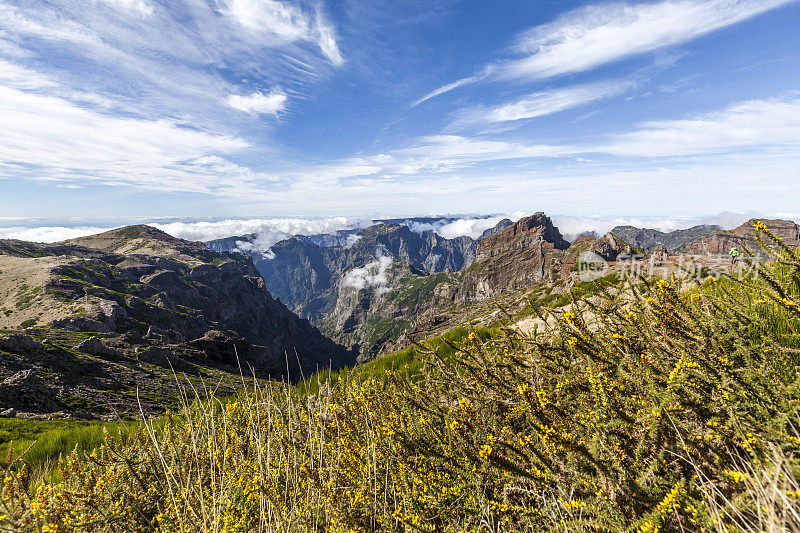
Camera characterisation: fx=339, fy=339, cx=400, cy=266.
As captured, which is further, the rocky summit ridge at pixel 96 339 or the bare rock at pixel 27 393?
the rocky summit ridge at pixel 96 339

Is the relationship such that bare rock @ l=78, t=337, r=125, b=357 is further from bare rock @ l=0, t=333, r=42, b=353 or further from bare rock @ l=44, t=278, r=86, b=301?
bare rock @ l=44, t=278, r=86, b=301

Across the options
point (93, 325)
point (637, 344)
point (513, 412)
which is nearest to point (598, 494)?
point (513, 412)

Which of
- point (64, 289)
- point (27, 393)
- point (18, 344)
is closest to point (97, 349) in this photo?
point (18, 344)

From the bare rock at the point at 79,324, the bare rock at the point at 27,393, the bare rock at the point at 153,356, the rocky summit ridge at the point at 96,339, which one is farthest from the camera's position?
the bare rock at the point at 79,324

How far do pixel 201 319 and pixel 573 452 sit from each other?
721 feet

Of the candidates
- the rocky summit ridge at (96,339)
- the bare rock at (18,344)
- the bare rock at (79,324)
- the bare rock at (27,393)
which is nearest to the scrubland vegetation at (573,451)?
the rocky summit ridge at (96,339)

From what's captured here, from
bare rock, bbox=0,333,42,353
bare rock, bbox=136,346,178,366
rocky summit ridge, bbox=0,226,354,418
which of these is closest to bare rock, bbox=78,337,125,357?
rocky summit ridge, bbox=0,226,354,418

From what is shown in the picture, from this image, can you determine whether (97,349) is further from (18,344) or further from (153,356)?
(18,344)

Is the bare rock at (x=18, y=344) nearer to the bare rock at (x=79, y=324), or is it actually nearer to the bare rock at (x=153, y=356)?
the bare rock at (x=153, y=356)

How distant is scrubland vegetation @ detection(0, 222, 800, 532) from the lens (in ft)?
7.36

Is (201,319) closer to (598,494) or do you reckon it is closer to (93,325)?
(93,325)

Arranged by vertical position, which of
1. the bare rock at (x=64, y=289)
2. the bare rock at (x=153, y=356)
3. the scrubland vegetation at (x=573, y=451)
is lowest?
the bare rock at (x=153, y=356)

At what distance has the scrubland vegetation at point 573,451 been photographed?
224 cm

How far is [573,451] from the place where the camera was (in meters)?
2.63
